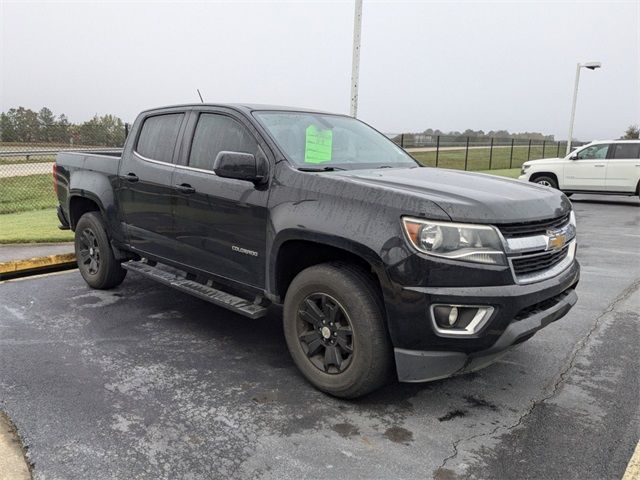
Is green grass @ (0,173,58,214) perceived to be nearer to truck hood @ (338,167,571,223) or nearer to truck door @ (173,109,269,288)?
truck door @ (173,109,269,288)

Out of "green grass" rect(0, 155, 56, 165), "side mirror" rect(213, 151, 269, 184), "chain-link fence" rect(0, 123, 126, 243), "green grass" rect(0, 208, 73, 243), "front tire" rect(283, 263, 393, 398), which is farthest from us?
"green grass" rect(0, 155, 56, 165)

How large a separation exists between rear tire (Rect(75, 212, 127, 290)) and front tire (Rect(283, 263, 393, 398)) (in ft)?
8.72

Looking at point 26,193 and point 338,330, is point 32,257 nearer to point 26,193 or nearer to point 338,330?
point 338,330

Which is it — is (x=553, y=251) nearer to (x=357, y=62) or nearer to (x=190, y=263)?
(x=190, y=263)

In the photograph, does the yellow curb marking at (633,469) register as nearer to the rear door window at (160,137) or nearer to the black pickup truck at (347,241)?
the black pickup truck at (347,241)

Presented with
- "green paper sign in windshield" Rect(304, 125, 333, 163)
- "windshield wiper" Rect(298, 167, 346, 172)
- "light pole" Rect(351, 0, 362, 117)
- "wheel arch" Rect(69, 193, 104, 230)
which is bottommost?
"wheel arch" Rect(69, 193, 104, 230)

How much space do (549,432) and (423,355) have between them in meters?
0.87

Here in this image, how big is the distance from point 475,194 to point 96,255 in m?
4.14

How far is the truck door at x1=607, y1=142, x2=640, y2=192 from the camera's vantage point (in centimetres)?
1489

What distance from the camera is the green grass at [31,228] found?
300 inches

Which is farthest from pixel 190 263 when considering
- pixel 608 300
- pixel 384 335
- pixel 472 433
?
pixel 608 300

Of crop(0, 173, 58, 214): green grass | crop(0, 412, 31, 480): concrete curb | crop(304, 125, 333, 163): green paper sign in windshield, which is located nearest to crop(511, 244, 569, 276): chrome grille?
crop(304, 125, 333, 163): green paper sign in windshield

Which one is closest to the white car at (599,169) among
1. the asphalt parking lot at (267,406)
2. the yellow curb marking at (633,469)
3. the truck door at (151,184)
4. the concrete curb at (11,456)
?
the asphalt parking lot at (267,406)

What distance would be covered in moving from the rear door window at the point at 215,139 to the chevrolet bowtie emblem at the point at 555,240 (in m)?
2.06
